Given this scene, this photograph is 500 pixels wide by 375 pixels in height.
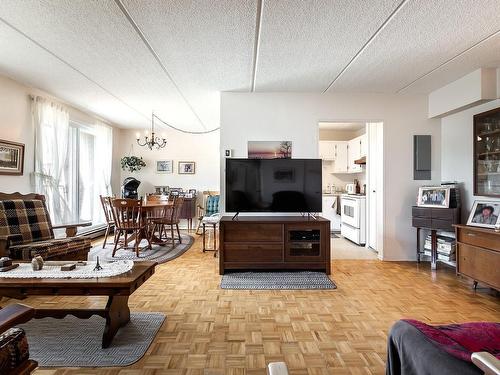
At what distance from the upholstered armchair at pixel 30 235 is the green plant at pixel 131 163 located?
3.10 meters

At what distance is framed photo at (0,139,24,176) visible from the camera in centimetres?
359

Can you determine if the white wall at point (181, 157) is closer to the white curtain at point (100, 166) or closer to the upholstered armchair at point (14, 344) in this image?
the white curtain at point (100, 166)

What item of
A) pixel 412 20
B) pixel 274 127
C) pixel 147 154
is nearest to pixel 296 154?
pixel 274 127

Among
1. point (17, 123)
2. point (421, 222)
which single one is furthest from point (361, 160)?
point (17, 123)

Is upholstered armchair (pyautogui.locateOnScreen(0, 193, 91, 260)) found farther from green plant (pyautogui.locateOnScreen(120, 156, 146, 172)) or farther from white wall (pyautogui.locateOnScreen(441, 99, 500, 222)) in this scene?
white wall (pyautogui.locateOnScreen(441, 99, 500, 222))

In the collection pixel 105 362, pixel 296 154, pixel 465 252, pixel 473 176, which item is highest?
pixel 296 154

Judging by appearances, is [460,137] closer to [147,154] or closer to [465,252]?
[465,252]

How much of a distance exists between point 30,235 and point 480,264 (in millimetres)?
4764

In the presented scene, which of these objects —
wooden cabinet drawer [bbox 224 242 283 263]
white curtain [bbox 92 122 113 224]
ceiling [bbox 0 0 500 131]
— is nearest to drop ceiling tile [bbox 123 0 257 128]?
ceiling [bbox 0 0 500 131]

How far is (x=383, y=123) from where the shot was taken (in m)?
4.18

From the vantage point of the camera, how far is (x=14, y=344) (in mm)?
1241

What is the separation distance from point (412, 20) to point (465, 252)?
2.40 meters

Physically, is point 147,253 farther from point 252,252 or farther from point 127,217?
point 252,252

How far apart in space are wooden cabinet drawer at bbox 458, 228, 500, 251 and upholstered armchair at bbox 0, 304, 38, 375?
355 centimetres
